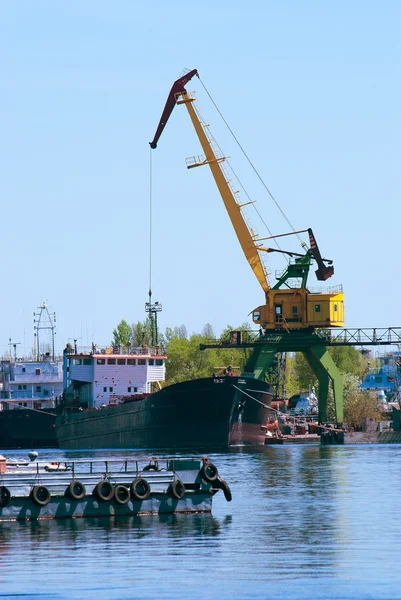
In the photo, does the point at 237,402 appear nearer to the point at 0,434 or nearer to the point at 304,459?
the point at 304,459

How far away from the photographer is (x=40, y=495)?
1581 inches

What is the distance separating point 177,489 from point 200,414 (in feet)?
159

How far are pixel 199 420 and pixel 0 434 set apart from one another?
36.2m

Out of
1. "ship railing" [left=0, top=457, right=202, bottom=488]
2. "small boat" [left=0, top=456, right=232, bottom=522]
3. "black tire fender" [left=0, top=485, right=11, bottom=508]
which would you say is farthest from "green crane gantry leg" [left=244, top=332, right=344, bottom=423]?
"black tire fender" [left=0, top=485, right=11, bottom=508]

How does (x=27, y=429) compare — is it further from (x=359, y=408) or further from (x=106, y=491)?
(x=106, y=491)

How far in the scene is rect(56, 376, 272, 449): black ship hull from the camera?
295 ft

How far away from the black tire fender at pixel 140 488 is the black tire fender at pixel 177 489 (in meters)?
0.81

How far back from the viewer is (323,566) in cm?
3169

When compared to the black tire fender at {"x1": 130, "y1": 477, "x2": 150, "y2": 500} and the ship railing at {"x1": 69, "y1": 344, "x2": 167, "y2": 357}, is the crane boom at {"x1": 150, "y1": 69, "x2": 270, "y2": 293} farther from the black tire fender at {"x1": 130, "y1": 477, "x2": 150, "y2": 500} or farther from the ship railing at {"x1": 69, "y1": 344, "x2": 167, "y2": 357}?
the black tire fender at {"x1": 130, "y1": 477, "x2": 150, "y2": 500}

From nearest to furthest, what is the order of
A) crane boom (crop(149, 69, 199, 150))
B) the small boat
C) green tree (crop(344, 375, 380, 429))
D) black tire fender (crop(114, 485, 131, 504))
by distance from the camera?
the small boat → black tire fender (crop(114, 485, 131, 504)) → crane boom (crop(149, 69, 199, 150)) → green tree (crop(344, 375, 380, 429))

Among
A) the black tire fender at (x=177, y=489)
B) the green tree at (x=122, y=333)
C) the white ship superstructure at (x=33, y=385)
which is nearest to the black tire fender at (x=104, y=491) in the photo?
the black tire fender at (x=177, y=489)

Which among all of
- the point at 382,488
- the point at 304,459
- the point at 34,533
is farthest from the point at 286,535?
the point at 304,459

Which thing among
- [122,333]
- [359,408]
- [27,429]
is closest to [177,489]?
[27,429]

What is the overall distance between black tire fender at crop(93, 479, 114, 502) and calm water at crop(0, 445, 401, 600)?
0.84 meters
